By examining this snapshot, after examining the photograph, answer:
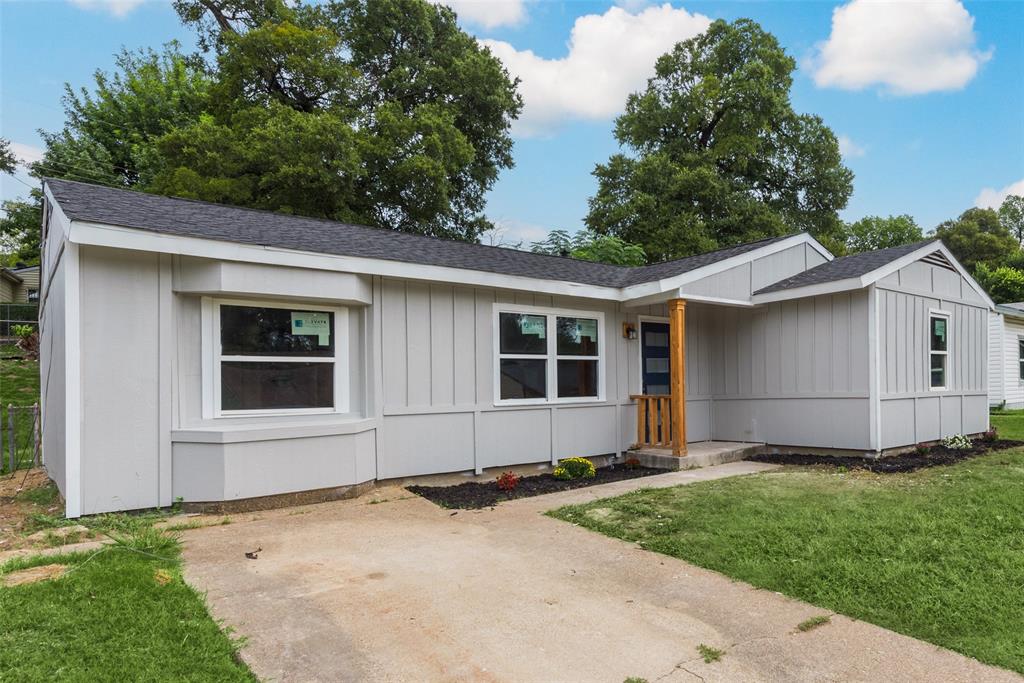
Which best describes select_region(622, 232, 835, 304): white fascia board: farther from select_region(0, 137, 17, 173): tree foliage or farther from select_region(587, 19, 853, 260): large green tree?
select_region(0, 137, 17, 173): tree foliage

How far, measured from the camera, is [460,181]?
21.5m

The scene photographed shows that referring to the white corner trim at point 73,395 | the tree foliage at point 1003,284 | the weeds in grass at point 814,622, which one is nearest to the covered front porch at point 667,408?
the weeds in grass at point 814,622

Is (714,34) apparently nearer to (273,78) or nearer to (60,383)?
(273,78)

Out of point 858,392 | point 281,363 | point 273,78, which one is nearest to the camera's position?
point 281,363

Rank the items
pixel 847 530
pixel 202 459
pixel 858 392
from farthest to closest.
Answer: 1. pixel 858 392
2. pixel 202 459
3. pixel 847 530

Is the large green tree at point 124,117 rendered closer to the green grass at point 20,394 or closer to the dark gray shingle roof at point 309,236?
the green grass at point 20,394

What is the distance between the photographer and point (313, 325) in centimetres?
587

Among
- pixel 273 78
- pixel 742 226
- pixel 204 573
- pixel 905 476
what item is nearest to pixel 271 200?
pixel 273 78

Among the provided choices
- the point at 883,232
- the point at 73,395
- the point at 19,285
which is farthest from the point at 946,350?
the point at 883,232

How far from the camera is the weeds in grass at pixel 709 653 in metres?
2.61

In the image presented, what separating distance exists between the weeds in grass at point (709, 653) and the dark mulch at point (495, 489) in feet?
10.2

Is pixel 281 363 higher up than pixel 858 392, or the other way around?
pixel 281 363

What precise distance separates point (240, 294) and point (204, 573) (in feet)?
8.47

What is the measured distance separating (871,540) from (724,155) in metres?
25.0
